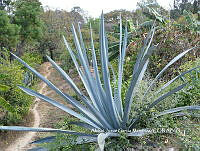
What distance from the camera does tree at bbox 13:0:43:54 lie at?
659 inches

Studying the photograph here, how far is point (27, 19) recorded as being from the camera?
17.1 metres

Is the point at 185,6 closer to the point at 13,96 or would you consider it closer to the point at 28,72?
the point at 28,72

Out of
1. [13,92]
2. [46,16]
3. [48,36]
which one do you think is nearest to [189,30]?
[13,92]

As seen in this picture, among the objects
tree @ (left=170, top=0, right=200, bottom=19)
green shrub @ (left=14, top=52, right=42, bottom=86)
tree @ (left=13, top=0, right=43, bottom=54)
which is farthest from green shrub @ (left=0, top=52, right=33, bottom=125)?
tree @ (left=170, top=0, right=200, bottom=19)

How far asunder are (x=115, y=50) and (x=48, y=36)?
580 inches

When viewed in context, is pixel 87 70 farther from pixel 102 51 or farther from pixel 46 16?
pixel 46 16

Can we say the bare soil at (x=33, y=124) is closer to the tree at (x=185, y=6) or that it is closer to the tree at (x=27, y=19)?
the tree at (x=27, y=19)

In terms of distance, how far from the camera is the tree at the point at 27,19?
54.9 ft

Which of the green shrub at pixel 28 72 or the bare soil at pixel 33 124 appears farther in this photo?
the green shrub at pixel 28 72

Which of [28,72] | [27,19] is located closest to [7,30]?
[27,19]

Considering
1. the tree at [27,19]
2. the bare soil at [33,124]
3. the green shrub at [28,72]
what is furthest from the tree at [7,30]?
the bare soil at [33,124]

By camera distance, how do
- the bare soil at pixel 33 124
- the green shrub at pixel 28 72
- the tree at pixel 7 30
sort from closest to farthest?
the bare soil at pixel 33 124
the green shrub at pixel 28 72
the tree at pixel 7 30

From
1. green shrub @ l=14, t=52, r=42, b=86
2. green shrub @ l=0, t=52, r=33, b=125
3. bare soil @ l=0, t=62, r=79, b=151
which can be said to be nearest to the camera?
bare soil @ l=0, t=62, r=79, b=151

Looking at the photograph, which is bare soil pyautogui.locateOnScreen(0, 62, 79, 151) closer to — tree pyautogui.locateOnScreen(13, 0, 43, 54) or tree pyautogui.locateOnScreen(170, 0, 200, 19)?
tree pyautogui.locateOnScreen(13, 0, 43, 54)
